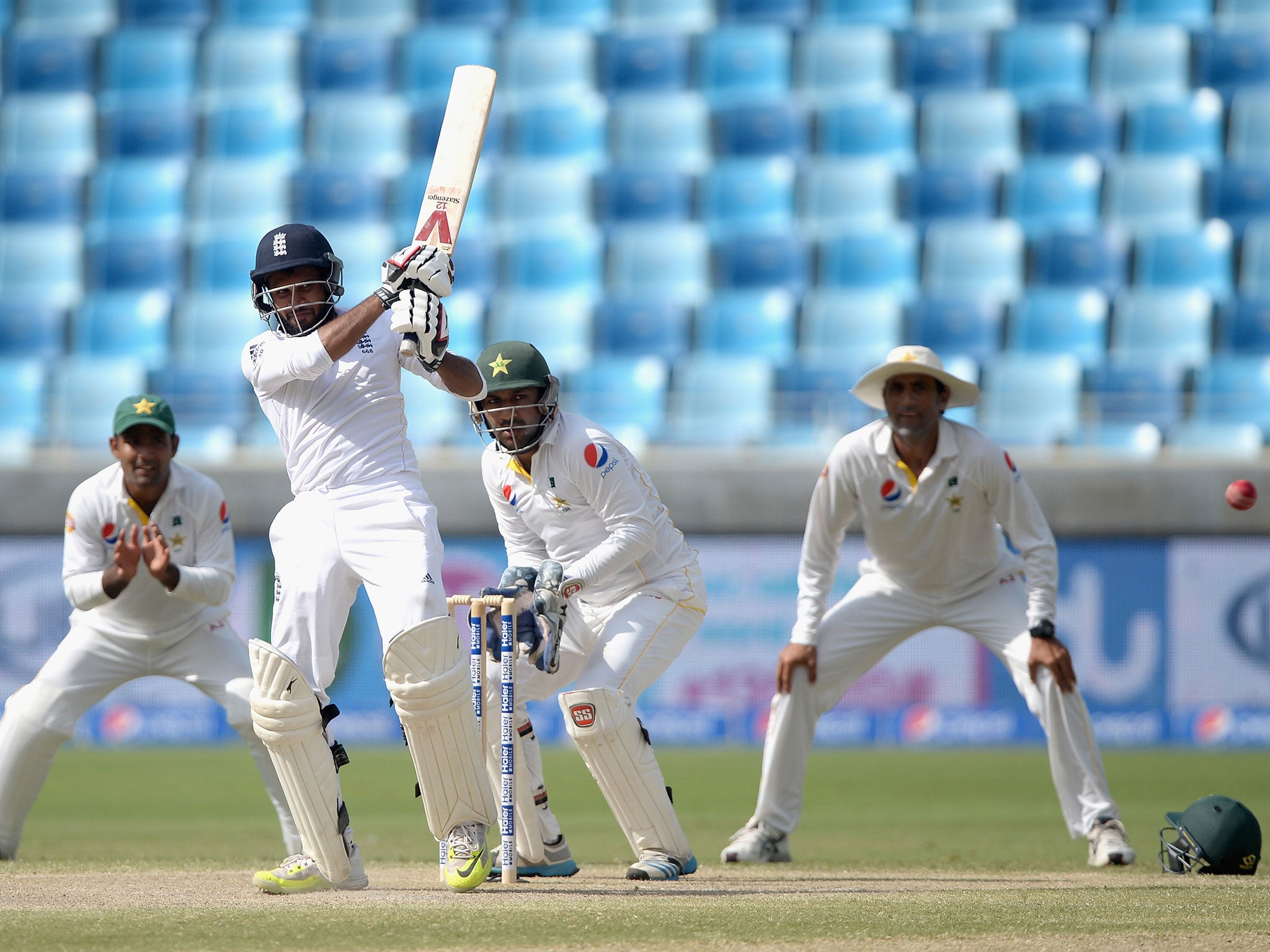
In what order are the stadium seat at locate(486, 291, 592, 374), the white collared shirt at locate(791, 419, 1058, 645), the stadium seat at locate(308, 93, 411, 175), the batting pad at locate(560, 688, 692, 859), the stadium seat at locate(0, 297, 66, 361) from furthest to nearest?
1. the stadium seat at locate(308, 93, 411, 175)
2. the stadium seat at locate(0, 297, 66, 361)
3. the stadium seat at locate(486, 291, 592, 374)
4. the white collared shirt at locate(791, 419, 1058, 645)
5. the batting pad at locate(560, 688, 692, 859)

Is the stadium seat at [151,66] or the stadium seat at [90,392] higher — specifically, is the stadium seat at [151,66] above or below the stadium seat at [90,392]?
above

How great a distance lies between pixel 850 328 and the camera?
14422 mm

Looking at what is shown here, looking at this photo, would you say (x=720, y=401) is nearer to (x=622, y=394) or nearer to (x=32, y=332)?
(x=622, y=394)

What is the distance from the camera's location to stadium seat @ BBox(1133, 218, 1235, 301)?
14.9m

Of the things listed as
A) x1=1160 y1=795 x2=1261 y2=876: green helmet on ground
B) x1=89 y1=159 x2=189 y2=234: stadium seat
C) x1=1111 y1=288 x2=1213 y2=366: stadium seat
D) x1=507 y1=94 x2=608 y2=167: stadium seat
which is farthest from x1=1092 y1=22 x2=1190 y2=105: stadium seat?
x1=1160 y1=795 x2=1261 y2=876: green helmet on ground

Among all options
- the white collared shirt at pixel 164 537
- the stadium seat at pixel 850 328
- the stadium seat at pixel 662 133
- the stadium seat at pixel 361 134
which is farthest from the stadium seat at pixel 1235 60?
the white collared shirt at pixel 164 537

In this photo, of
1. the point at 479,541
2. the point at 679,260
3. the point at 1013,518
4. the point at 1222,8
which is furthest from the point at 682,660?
the point at 1222,8

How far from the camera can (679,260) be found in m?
15.3

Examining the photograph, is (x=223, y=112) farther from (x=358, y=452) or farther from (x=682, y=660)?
(x=358, y=452)

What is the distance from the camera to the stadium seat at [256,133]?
16.7 m

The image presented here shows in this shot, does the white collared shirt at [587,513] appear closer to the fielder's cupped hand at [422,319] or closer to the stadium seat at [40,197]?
the fielder's cupped hand at [422,319]

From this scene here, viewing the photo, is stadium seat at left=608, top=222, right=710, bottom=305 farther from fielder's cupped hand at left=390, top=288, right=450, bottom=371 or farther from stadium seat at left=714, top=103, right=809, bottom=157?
fielder's cupped hand at left=390, top=288, right=450, bottom=371

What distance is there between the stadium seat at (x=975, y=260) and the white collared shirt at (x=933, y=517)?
30.0 ft

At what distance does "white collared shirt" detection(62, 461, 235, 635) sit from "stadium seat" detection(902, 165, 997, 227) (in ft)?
36.9
